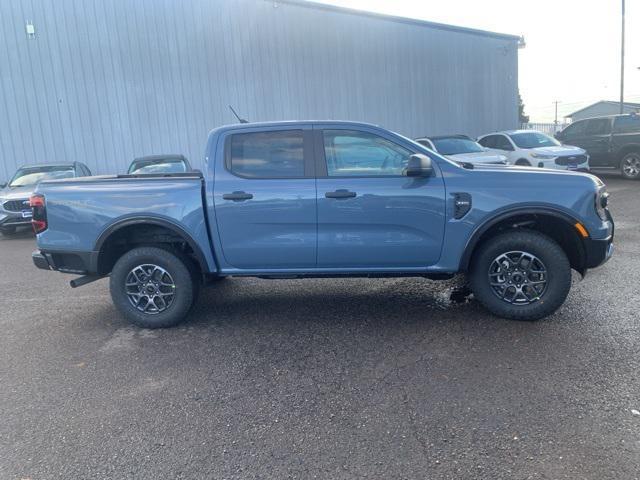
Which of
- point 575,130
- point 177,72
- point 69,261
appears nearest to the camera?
point 69,261

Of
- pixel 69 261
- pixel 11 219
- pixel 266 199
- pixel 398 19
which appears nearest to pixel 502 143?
pixel 398 19

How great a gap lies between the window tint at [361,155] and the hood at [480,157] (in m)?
8.50

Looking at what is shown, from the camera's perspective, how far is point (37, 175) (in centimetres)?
1170

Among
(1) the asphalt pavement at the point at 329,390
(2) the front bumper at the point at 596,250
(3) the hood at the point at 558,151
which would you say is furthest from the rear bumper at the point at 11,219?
(3) the hood at the point at 558,151

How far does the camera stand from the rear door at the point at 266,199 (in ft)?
15.0

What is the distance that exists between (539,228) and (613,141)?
13.2 m

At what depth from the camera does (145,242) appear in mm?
5012

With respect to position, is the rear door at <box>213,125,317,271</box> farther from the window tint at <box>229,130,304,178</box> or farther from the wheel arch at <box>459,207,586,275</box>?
the wheel arch at <box>459,207,586,275</box>

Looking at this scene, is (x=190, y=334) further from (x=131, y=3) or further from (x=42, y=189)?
(x=131, y=3)

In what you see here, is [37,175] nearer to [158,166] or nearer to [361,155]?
[158,166]

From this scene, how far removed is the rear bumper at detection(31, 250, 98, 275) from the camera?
4809 mm

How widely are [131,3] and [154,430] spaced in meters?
15.6

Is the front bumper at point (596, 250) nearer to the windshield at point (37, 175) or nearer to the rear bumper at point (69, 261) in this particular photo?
the rear bumper at point (69, 261)

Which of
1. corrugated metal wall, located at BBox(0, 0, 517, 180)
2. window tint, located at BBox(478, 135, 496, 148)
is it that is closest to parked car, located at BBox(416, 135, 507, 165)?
window tint, located at BBox(478, 135, 496, 148)
